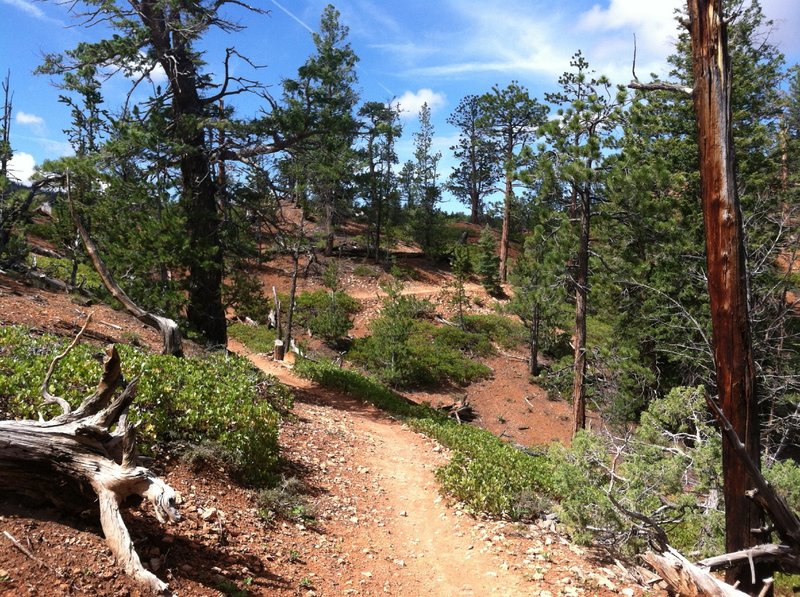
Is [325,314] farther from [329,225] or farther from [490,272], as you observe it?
[490,272]

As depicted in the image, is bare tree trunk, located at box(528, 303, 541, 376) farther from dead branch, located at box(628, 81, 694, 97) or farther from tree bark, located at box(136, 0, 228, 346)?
dead branch, located at box(628, 81, 694, 97)

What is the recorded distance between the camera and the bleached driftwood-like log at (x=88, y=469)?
330cm

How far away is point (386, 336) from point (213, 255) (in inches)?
431

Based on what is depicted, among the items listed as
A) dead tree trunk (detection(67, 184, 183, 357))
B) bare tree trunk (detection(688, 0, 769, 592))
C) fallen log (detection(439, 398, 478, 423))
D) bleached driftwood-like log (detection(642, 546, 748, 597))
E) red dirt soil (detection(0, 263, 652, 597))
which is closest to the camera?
bleached driftwood-like log (detection(642, 546, 748, 597))

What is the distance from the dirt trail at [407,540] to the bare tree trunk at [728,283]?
1.88 metres

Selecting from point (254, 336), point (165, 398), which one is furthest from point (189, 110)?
point (254, 336)

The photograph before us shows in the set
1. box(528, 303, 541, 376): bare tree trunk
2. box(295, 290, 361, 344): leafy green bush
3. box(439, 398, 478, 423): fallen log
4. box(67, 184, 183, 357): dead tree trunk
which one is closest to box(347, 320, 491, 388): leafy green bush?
box(295, 290, 361, 344): leafy green bush

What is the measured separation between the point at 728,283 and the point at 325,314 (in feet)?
71.9

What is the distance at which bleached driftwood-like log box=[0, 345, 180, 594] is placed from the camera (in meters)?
3.30

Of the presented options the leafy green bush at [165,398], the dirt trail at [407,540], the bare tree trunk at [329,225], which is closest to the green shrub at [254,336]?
the bare tree trunk at [329,225]

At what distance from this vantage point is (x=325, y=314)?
Answer: 81.9 feet

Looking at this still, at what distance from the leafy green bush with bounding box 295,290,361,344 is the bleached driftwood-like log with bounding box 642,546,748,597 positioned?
856 inches

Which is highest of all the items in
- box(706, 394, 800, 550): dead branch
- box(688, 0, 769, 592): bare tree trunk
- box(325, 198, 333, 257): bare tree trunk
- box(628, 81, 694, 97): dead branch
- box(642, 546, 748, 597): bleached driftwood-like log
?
box(325, 198, 333, 257): bare tree trunk

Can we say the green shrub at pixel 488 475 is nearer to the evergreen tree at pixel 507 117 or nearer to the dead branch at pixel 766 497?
the dead branch at pixel 766 497
